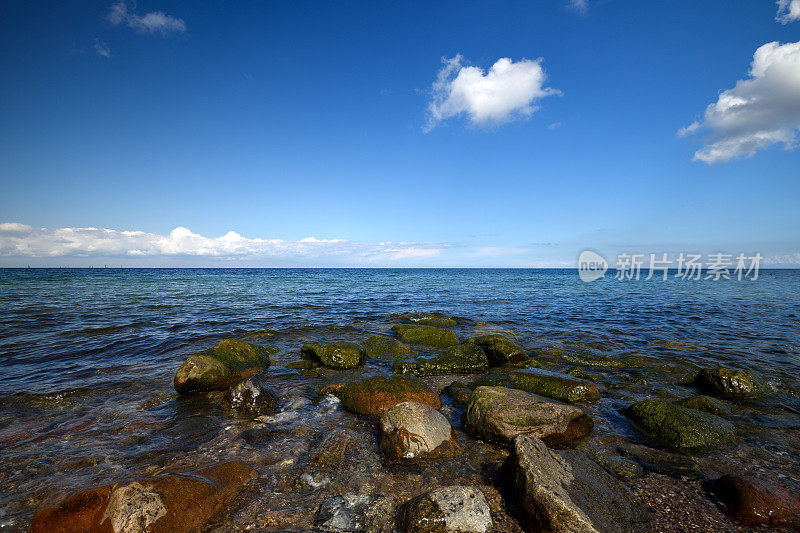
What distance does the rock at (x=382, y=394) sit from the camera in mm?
5992

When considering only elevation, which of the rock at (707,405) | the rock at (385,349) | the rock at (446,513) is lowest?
the rock at (385,349)

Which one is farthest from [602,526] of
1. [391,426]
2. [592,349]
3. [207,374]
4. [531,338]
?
[531,338]

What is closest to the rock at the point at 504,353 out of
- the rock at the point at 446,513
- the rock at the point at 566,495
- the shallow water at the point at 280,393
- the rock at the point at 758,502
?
the shallow water at the point at 280,393

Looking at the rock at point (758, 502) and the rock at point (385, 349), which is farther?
the rock at point (385, 349)

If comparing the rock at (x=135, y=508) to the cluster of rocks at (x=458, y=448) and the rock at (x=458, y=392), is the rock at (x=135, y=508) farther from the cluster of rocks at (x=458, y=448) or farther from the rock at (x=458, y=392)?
the rock at (x=458, y=392)

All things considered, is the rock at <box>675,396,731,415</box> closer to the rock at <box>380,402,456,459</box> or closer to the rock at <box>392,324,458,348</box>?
the rock at <box>380,402,456,459</box>

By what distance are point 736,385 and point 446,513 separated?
7525 mm

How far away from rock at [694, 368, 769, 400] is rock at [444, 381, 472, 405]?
5291 mm

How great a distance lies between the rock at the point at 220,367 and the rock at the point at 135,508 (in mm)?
3567

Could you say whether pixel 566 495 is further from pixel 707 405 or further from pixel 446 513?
pixel 707 405

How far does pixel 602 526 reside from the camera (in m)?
3.12

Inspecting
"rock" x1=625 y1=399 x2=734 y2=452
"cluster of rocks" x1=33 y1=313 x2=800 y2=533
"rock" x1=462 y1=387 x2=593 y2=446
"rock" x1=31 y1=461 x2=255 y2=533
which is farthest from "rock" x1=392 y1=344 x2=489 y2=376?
"rock" x1=31 y1=461 x2=255 y2=533

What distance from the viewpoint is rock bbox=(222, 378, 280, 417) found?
5.95 meters

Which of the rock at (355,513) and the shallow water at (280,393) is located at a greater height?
the rock at (355,513)
